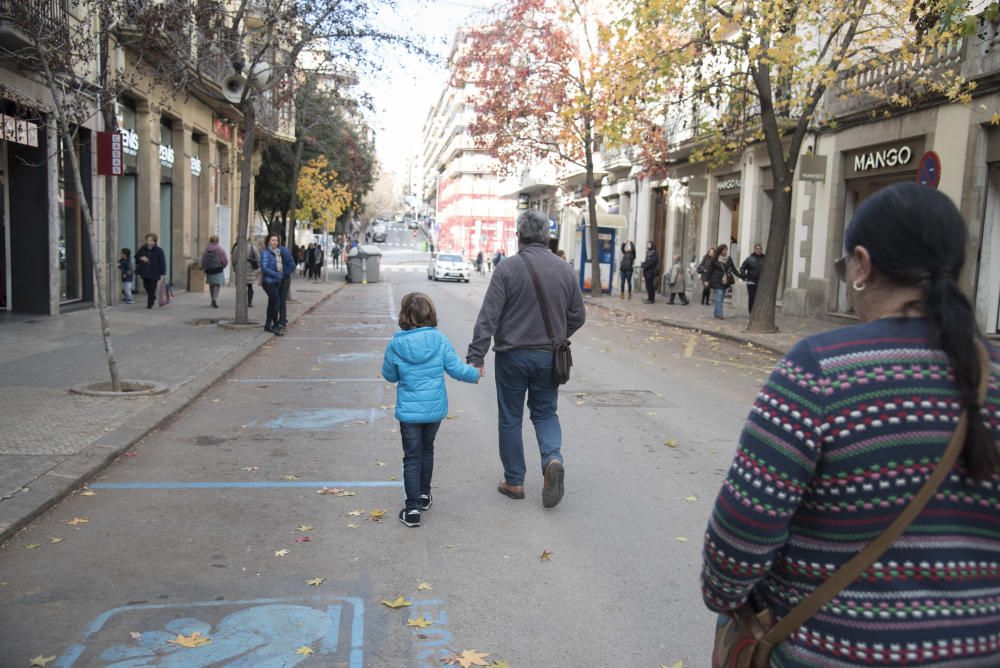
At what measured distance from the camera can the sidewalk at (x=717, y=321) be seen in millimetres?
16922

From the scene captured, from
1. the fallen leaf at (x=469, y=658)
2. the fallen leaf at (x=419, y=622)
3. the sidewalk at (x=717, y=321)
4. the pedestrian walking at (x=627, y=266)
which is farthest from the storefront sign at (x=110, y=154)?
the pedestrian walking at (x=627, y=266)

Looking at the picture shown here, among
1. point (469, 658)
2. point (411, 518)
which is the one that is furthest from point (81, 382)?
point (469, 658)

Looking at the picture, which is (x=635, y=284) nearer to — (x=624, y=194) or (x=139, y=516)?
(x=624, y=194)

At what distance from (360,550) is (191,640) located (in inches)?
51.8

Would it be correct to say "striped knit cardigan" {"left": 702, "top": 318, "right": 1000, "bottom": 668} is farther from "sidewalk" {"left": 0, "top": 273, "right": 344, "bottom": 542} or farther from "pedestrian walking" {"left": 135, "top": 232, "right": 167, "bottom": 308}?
"pedestrian walking" {"left": 135, "top": 232, "right": 167, "bottom": 308}

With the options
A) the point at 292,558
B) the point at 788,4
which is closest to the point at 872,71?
the point at 788,4

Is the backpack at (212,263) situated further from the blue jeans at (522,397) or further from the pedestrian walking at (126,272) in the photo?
the blue jeans at (522,397)

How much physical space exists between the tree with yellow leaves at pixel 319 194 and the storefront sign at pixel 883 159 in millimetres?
22681

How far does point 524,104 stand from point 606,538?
2718cm

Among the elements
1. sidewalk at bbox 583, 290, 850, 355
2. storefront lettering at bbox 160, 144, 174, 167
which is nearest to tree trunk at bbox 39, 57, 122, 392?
sidewalk at bbox 583, 290, 850, 355

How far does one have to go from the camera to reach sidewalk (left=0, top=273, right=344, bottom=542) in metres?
6.27

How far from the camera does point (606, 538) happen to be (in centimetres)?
529

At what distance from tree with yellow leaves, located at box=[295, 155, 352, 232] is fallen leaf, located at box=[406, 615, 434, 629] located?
1347 inches

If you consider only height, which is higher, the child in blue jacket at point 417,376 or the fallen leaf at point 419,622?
the child in blue jacket at point 417,376
